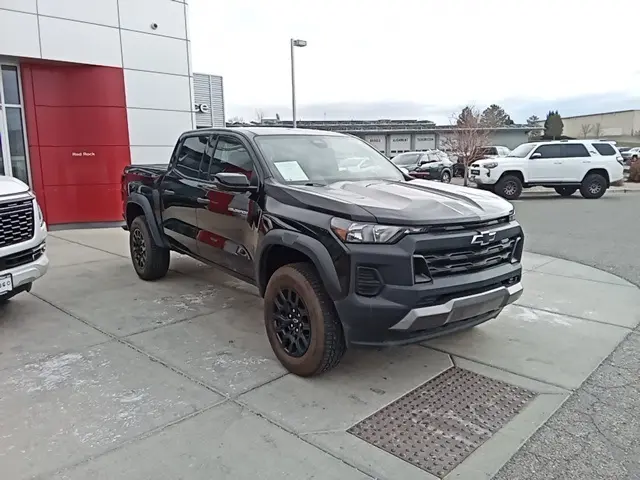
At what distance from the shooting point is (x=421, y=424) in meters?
3.21

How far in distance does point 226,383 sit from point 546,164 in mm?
16235

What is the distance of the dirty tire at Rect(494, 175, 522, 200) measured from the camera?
17312 millimetres

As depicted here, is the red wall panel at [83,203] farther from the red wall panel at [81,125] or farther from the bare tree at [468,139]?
the bare tree at [468,139]

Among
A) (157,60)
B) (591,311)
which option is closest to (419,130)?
(157,60)

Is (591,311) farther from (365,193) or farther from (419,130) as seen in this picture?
(419,130)

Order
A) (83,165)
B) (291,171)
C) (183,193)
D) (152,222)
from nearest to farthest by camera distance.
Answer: (291,171) → (183,193) → (152,222) → (83,165)

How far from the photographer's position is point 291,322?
3.84 meters

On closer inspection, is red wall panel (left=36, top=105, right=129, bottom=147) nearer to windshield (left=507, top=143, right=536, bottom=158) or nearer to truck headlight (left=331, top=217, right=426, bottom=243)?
truck headlight (left=331, top=217, right=426, bottom=243)

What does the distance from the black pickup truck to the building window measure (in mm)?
7296

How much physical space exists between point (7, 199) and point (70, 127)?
678 centimetres

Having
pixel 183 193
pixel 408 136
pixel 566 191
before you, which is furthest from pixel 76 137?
pixel 408 136

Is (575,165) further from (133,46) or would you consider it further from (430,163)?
(133,46)

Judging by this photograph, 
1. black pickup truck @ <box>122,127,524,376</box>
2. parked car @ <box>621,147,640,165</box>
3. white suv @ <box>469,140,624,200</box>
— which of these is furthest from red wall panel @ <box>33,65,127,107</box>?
parked car @ <box>621,147,640,165</box>

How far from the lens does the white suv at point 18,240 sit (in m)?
4.63
